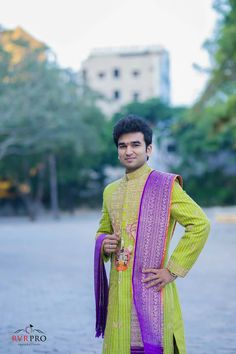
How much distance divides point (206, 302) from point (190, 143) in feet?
113

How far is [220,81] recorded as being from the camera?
2073 cm

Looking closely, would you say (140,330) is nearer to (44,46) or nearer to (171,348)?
(171,348)

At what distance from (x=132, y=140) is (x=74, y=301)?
192 inches

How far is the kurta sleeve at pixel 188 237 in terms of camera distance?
9.02 ft

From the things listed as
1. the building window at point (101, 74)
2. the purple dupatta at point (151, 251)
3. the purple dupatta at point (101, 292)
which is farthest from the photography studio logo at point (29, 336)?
the building window at point (101, 74)

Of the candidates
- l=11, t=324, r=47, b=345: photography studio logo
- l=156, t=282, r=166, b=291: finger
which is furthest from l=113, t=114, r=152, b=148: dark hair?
l=11, t=324, r=47, b=345: photography studio logo

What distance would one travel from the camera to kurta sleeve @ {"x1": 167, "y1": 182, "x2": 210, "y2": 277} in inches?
108

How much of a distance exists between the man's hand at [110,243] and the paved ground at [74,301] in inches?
91.1

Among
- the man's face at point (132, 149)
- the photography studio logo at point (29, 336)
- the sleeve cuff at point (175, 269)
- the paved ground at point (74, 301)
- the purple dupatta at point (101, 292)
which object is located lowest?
the paved ground at point (74, 301)

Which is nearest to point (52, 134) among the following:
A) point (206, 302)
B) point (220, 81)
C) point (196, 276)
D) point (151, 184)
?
point (220, 81)

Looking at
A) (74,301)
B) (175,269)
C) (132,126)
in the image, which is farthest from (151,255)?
(74,301)

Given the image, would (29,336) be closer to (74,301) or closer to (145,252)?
(74,301)

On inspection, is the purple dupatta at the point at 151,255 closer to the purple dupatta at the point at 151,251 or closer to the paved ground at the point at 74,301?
the purple dupatta at the point at 151,251

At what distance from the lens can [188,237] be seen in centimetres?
275
